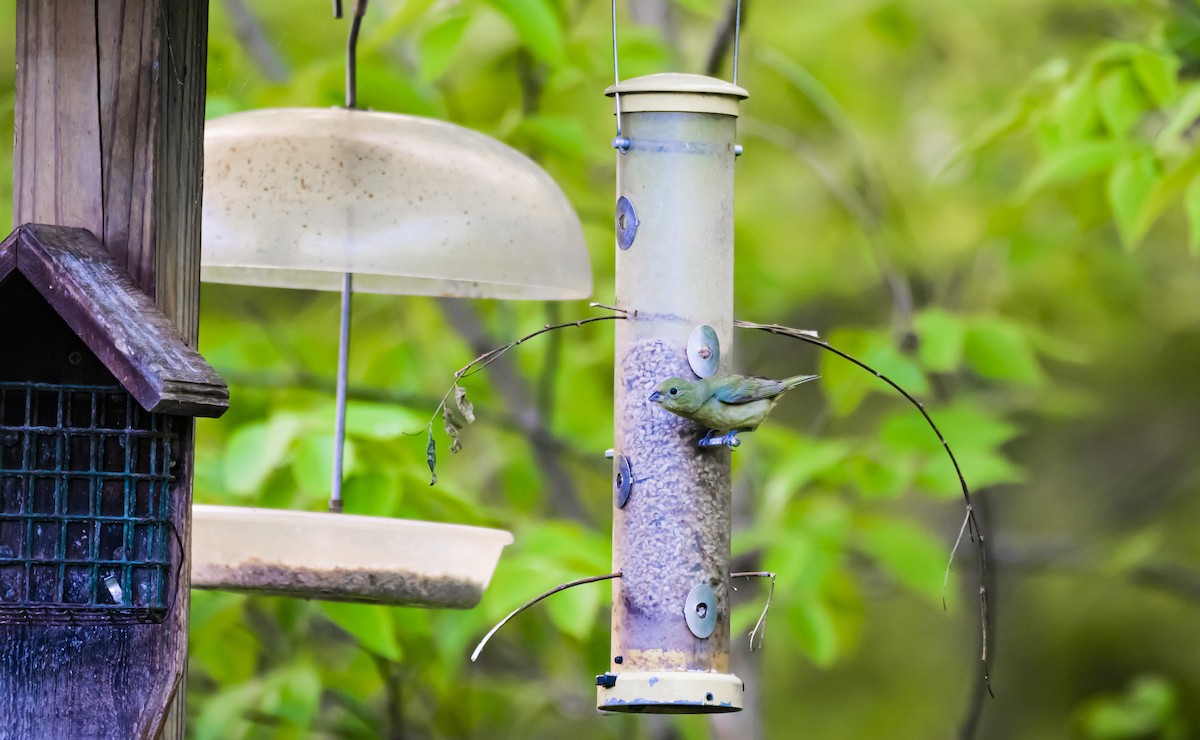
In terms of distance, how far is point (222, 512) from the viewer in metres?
3.16

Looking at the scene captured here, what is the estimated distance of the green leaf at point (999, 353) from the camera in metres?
5.25

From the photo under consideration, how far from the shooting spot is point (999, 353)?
5.28 metres

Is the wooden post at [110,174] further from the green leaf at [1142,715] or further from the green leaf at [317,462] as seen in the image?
the green leaf at [1142,715]

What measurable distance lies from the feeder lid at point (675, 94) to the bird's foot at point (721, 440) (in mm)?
602

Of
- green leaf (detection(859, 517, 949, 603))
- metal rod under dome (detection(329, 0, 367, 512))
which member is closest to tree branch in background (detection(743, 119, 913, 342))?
green leaf (detection(859, 517, 949, 603))

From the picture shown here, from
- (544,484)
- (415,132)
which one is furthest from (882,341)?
(415,132)

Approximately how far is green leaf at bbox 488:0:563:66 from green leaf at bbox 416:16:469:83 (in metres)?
0.35

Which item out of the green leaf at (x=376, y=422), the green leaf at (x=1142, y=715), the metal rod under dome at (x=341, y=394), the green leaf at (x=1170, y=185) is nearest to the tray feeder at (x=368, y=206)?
the metal rod under dome at (x=341, y=394)

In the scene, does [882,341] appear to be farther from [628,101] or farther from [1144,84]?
[628,101]

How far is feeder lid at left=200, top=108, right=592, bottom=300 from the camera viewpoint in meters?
3.34

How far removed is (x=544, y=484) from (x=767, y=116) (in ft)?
6.86

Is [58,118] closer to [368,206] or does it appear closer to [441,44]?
[368,206]

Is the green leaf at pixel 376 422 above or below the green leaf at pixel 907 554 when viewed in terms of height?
above

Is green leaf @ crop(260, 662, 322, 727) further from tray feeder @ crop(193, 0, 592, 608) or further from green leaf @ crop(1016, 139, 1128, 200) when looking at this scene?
green leaf @ crop(1016, 139, 1128, 200)
